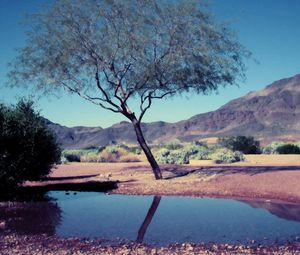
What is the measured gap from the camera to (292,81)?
137 m

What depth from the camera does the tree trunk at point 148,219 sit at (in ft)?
37.6

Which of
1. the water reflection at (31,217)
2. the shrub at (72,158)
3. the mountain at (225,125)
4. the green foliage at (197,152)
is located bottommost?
the water reflection at (31,217)

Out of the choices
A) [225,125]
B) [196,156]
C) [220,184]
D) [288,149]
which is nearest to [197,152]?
[196,156]

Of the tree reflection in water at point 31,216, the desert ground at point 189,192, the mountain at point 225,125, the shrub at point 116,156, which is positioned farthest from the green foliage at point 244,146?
the mountain at point 225,125

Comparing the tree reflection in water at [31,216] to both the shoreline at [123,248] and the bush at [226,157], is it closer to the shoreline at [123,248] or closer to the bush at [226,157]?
the shoreline at [123,248]

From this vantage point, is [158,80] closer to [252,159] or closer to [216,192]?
[216,192]

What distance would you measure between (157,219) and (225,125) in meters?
107

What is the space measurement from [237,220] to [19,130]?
10.5m

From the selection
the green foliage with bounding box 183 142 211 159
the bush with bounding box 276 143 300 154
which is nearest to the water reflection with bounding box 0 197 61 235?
the green foliage with bounding box 183 142 211 159

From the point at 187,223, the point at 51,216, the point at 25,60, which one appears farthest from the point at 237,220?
the point at 25,60

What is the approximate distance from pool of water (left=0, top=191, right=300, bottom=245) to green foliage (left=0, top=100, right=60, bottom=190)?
2.08 m

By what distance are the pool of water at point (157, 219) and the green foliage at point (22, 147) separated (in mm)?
2076

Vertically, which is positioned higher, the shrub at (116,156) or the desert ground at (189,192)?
the shrub at (116,156)

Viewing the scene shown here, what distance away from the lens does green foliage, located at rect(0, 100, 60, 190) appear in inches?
731
